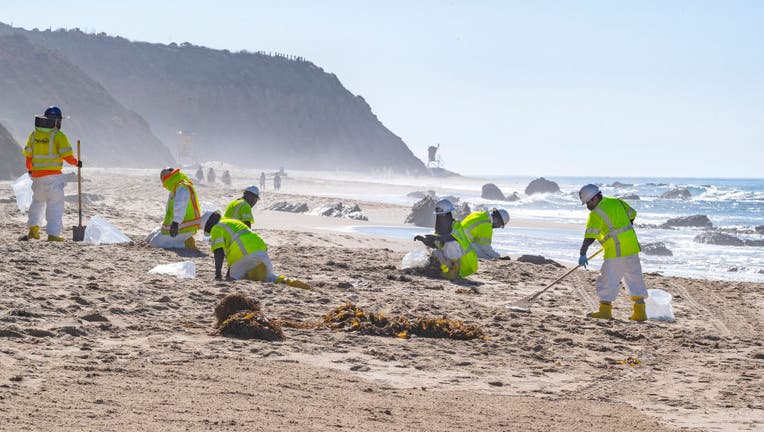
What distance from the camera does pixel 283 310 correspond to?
30.2ft

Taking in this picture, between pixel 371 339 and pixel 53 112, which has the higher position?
pixel 53 112

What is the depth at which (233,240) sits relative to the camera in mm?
10586

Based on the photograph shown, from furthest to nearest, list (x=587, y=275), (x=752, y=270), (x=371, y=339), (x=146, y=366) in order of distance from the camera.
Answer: (x=752, y=270) < (x=587, y=275) < (x=371, y=339) < (x=146, y=366)

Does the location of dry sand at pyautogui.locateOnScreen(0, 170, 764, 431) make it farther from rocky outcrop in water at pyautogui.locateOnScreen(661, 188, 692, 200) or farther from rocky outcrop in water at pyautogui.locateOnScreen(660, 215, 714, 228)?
rocky outcrop in water at pyautogui.locateOnScreen(661, 188, 692, 200)

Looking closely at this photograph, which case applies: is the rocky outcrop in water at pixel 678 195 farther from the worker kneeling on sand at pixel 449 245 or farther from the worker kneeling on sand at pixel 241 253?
the worker kneeling on sand at pixel 241 253

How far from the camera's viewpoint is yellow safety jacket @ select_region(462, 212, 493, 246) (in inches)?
565

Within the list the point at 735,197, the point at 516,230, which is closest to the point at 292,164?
the point at 735,197

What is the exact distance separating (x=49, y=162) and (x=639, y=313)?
26.3 ft

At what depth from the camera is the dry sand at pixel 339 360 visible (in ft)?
18.2

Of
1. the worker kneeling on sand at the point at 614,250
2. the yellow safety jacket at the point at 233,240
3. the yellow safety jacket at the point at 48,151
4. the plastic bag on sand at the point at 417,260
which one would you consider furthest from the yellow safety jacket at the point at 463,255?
the yellow safety jacket at the point at 48,151

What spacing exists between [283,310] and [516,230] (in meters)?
21.9

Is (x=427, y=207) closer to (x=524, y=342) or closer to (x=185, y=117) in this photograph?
(x=524, y=342)

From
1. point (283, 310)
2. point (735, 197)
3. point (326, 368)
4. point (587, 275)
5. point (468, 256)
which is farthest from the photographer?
point (735, 197)

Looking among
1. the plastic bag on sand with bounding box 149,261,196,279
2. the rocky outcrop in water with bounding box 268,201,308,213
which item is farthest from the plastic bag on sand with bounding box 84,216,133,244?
the rocky outcrop in water with bounding box 268,201,308,213
